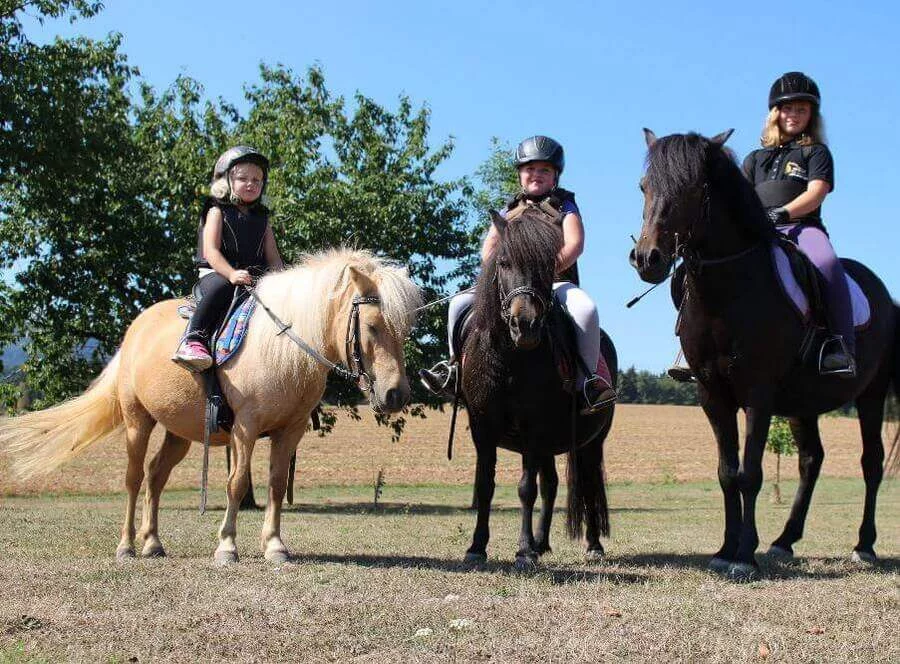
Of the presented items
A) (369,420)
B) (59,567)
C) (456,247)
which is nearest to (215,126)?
(456,247)

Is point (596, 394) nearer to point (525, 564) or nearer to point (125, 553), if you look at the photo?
point (525, 564)

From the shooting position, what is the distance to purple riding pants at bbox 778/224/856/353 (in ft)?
24.2

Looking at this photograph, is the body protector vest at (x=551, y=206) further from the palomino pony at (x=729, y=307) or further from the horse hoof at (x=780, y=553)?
the horse hoof at (x=780, y=553)

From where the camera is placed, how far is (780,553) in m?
8.46

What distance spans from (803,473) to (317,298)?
4.94 meters

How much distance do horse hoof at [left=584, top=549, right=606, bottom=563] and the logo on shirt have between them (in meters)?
3.70

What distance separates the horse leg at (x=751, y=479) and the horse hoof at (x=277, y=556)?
3464mm

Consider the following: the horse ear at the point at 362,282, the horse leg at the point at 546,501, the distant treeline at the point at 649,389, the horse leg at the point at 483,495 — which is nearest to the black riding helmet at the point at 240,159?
the horse ear at the point at 362,282

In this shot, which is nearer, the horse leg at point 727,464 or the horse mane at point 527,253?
the horse mane at point 527,253

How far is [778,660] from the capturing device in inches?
179

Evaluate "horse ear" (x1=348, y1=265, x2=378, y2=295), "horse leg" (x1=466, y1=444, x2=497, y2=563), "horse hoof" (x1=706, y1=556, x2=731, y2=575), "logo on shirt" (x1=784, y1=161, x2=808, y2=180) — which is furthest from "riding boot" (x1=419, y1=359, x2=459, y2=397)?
"logo on shirt" (x1=784, y1=161, x2=808, y2=180)

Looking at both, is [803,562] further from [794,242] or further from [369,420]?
[369,420]

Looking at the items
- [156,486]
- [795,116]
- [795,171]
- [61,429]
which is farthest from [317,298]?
[795,116]

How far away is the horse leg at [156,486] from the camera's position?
27.9ft
